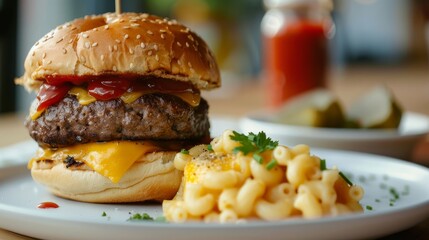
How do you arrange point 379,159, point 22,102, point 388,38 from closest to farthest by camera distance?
point 379,159 < point 22,102 < point 388,38

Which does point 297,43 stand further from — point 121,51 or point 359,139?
point 121,51

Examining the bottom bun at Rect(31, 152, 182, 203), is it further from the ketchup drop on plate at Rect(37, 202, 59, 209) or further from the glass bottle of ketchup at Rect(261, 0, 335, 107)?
the glass bottle of ketchup at Rect(261, 0, 335, 107)

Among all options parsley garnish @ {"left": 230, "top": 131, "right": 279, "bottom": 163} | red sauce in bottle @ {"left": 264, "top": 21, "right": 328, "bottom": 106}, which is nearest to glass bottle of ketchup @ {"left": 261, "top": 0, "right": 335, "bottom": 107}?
red sauce in bottle @ {"left": 264, "top": 21, "right": 328, "bottom": 106}

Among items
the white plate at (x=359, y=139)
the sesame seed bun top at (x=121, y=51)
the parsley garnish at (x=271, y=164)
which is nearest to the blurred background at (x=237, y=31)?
the white plate at (x=359, y=139)

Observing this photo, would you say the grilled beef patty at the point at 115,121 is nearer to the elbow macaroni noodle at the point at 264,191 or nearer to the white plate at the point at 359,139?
the elbow macaroni noodle at the point at 264,191

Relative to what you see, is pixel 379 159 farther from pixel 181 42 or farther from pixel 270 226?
pixel 270 226

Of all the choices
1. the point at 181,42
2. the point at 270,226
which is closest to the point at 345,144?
the point at 181,42
